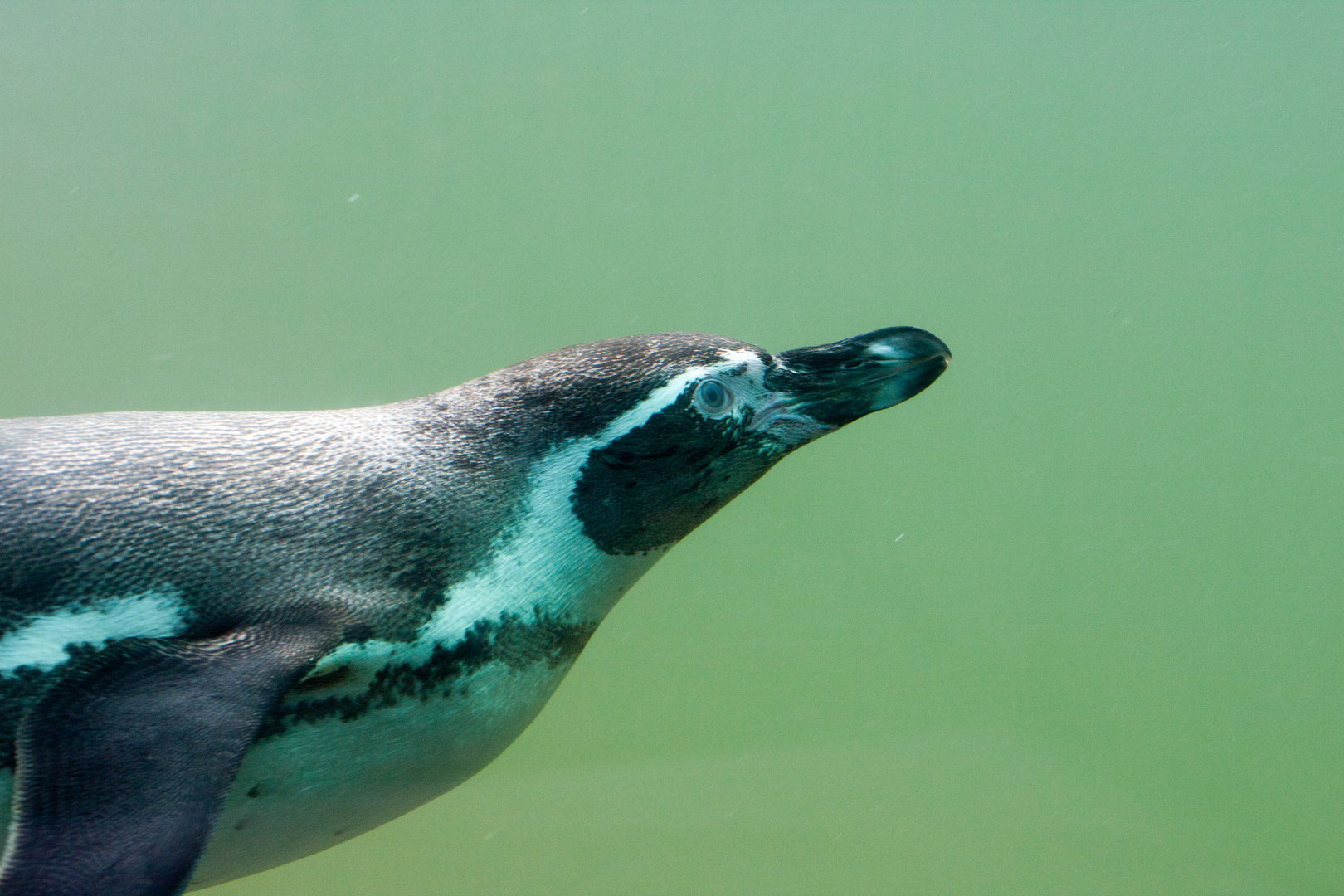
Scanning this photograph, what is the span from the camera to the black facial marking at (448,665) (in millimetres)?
1003

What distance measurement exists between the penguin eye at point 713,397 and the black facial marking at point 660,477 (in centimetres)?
2

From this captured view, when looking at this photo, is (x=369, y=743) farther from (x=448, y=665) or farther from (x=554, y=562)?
(x=554, y=562)

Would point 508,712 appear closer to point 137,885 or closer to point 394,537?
point 394,537

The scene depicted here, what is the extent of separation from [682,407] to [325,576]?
0.55 m

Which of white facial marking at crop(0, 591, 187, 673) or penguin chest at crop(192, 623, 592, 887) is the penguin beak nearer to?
penguin chest at crop(192, 623, 592, 887)

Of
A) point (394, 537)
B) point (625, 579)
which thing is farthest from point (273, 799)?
point (625, 579)

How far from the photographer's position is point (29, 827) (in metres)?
0.76

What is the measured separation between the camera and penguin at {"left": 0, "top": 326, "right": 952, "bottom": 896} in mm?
813

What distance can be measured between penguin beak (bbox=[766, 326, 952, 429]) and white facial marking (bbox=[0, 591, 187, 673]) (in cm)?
88

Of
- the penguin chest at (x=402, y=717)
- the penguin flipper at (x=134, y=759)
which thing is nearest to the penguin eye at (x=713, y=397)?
the penguin chest at (x=402, y=717)

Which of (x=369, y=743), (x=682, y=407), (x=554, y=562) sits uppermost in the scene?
(x=682, y=407)

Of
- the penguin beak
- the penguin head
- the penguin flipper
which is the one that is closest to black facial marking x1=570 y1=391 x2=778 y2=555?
the penguin head

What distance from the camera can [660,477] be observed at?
50.6 inches

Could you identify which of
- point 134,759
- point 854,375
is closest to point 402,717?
point 134,759
